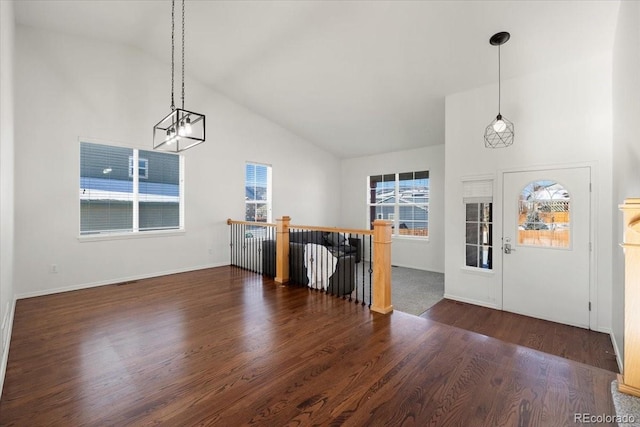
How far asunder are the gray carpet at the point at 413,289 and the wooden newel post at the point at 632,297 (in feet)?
8.47

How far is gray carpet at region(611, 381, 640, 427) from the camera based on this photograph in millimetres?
1446

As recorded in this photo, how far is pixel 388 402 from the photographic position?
1.88 m

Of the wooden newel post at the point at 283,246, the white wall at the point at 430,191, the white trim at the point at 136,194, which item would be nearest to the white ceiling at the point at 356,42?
the white wall at the point at 430,191

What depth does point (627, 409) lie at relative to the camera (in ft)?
5.02

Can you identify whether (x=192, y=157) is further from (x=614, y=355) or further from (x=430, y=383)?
(x=614, y=355)

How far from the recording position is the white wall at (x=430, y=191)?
22.0 ft

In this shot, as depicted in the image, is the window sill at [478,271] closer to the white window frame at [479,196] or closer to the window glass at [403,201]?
the white window frame at [479,196]

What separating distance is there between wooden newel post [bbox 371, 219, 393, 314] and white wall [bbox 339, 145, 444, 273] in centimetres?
382

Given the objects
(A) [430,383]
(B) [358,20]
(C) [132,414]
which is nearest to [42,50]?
(B) [358,20]

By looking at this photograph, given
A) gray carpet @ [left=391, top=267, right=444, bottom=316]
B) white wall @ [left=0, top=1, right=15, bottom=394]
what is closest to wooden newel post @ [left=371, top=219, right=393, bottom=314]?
gray carpet @ [left=391, top=267, right=444, bottom=316]

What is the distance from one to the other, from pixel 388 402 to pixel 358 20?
4034mm

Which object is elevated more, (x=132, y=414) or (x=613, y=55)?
(x=613, y=55)

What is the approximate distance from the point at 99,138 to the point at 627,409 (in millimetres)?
6350

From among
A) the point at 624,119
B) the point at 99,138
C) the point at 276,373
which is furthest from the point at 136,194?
the point at 624,119
